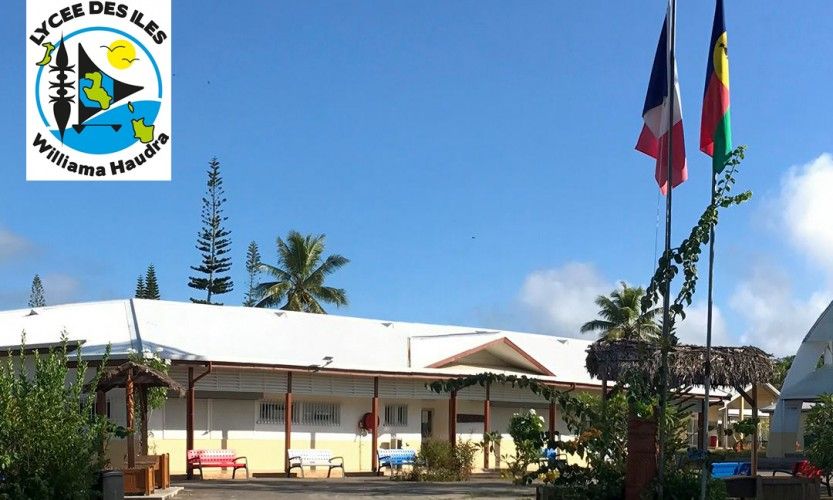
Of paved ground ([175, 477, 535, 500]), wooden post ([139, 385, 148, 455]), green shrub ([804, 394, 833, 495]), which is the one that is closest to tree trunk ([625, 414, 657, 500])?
paved ground ([175, 477, 535, 500])

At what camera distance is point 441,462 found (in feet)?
85.1

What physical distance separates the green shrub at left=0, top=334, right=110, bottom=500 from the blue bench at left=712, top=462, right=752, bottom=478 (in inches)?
387

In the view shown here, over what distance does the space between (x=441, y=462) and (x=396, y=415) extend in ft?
21.2

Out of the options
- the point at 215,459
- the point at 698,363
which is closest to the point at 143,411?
the point at 215,459

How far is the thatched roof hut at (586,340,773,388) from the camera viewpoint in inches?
998

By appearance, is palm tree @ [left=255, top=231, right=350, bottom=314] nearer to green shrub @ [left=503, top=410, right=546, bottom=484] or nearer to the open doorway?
the open doorway

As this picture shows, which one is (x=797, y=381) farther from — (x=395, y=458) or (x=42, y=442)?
(x=42, y=442)

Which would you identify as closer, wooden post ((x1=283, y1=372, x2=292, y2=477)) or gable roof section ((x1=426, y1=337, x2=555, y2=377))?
wooden post ((x1=283, y1=372, x2=292, y2=477))

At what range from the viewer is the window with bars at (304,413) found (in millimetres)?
29062

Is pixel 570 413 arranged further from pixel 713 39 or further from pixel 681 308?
pixel 713 39

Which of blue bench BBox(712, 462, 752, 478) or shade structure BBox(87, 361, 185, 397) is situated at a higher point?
shade structure BBox(87, 361, 185, 397)

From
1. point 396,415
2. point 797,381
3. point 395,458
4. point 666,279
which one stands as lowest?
point 395,458

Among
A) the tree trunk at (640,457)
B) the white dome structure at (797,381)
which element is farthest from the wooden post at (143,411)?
the white dome structure at (797,381)

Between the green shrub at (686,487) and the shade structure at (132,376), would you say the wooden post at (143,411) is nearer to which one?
the shade structure at (132,376)
